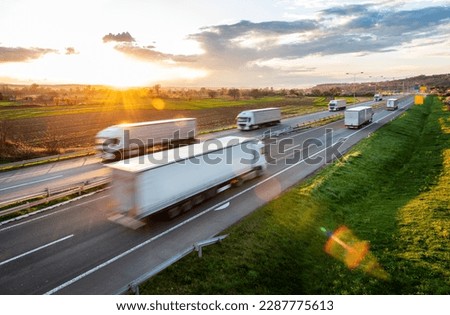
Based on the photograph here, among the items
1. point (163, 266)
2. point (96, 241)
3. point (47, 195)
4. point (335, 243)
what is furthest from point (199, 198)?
point (47, 195)

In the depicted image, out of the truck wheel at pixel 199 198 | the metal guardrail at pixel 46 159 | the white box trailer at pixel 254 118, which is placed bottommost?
the truck wheel at pixel 199 198

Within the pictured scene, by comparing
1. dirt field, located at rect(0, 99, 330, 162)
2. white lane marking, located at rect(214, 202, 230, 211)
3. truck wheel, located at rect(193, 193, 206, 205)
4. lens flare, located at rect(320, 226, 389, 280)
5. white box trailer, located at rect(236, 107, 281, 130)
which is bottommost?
lens flare, located at rect(320, 226, 389, 280)

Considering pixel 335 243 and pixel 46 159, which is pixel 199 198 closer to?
pixel 335 243

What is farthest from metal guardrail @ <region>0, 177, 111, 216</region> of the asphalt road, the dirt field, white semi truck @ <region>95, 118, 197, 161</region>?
the dirt field

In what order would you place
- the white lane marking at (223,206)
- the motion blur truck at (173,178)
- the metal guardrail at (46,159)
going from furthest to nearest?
the metal guardrail at (46,159), the white lane marking at (223,206), the motion blur truck at (173,178)

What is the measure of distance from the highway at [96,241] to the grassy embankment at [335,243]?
1.27 metres

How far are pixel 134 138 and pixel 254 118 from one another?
76.6 feet

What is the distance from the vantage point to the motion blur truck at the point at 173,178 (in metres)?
14.6

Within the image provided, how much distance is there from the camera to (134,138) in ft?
102

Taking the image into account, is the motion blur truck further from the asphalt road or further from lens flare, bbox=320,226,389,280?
the asphalt road

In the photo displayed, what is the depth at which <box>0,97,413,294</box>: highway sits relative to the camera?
11461mm

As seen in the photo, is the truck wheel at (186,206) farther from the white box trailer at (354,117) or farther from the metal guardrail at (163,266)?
the white box trailer at (354,117)

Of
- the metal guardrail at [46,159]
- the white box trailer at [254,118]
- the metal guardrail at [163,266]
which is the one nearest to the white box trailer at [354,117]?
the white box trailer at [254,118]

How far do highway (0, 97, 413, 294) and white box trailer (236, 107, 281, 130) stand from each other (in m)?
26.3
